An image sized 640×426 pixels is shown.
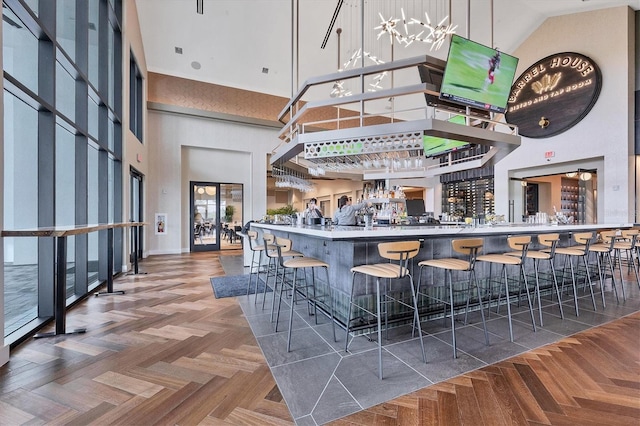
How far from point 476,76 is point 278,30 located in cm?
587

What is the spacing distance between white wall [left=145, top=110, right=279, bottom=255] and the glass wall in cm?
364

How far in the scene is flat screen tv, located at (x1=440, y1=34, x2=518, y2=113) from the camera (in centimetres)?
311

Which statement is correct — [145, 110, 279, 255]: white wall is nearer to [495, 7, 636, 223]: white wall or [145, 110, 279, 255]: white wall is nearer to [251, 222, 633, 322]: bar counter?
[251, 222, 633, 322]: bar counter

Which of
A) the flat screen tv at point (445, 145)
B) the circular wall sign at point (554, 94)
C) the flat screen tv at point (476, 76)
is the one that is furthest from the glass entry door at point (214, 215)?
the circular wall sign at point (554, 94)

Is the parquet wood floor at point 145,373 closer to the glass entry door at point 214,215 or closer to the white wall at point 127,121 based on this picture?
the white wall at point 127,121

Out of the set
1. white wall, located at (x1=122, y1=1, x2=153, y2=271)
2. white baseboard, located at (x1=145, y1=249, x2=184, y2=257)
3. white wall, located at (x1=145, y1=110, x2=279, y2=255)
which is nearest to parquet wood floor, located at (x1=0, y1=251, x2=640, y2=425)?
white wall, located at (x1=122, y1=1, x2=153, y2=271)

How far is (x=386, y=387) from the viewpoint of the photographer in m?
1.92

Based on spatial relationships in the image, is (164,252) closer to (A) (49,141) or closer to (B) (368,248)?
(A) (49,141)

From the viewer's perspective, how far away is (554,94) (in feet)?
25.7

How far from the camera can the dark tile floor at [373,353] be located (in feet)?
5.98

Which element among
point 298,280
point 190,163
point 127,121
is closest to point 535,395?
point 298,280

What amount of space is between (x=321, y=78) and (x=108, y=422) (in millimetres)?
3532

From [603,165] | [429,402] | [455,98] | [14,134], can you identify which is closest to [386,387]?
[429,402]

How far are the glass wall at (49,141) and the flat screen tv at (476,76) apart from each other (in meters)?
4.15
